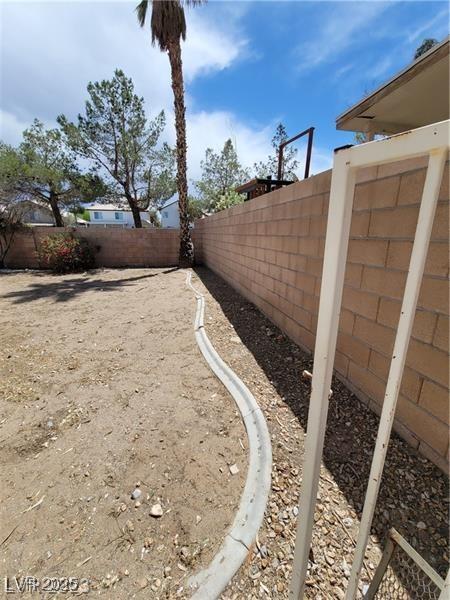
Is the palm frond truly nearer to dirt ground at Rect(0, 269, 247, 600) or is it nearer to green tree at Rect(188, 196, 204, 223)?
dirt ground at Rect(0, 269, 247, 600)

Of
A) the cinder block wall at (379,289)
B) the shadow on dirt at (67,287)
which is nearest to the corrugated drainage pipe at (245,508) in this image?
the cinder block wall at (379,289)

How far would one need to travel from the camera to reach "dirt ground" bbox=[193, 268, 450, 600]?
124 cm

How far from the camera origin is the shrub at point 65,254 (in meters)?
9.80

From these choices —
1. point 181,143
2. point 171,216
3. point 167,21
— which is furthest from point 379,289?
point 171,216

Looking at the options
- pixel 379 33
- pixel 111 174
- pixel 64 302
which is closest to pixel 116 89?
pixel 111 174

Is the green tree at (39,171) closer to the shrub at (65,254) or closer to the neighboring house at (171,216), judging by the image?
the shrub at (65,254)

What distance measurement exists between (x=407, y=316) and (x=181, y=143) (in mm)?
10505

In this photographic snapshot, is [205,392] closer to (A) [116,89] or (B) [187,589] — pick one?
(B) [187,589]

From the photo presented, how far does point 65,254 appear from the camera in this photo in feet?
32.1

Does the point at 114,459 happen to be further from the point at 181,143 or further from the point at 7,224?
the point at 7,224

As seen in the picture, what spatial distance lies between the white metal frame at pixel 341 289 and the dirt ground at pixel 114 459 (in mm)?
752

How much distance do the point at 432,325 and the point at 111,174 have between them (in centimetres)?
1545

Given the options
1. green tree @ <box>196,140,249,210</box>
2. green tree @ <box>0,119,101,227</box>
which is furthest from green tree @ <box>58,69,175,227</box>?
green tree @ <box>196,140,249,210</box>

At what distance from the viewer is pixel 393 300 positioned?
1893 millimetres
